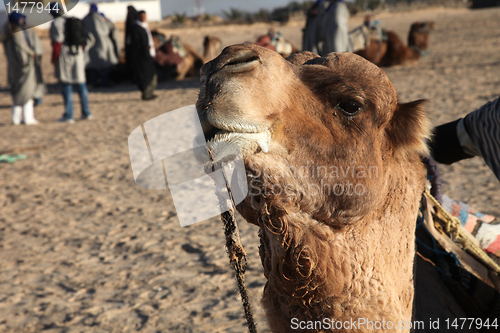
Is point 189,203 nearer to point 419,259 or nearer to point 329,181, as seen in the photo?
point 419,259

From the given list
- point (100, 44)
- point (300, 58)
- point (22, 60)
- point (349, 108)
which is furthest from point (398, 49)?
point (349, 108)

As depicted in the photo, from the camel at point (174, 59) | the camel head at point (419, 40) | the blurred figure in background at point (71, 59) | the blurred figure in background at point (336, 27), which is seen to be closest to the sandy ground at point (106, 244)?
the blurred figure in background at point (71, 59)

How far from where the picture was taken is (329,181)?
140cm

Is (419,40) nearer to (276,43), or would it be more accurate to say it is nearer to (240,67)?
(276,43)

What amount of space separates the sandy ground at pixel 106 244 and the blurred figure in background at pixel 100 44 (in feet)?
17.0

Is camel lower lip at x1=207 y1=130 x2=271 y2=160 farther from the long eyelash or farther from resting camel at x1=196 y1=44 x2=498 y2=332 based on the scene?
the long eyelash

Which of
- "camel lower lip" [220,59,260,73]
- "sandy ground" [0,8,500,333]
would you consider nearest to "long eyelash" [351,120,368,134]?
"camel lower lip" [220,59,260,73]

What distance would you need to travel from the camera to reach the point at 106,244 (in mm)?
4598

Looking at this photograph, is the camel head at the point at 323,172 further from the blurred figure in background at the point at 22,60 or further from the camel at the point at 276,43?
the camel at the point at 276,43

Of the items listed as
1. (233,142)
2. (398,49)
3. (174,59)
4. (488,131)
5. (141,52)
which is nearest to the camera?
(233,142)

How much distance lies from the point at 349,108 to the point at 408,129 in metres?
0.27

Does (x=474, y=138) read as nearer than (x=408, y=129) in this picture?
No

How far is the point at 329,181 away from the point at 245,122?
389 mm

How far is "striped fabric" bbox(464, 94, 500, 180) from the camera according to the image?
201 cm
